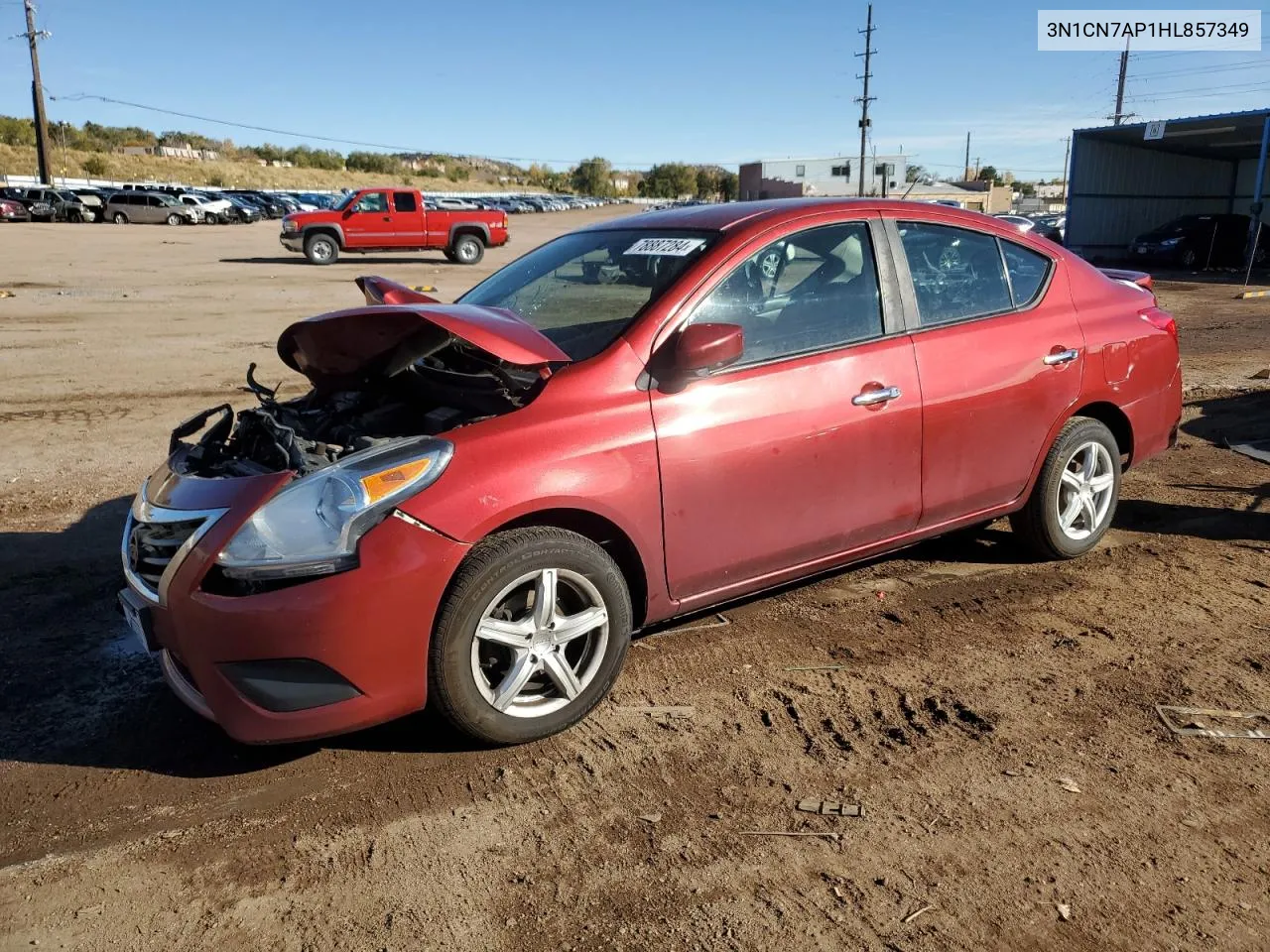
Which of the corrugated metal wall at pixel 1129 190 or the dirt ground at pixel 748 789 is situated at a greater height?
the corrugated metal wall at pixel 1129 190

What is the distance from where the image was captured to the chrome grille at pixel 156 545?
10.0 ft

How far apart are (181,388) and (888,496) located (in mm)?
7438

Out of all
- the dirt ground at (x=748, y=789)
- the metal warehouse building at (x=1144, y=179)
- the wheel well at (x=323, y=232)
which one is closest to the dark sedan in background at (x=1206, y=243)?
the metal warehouse building at (x=1144, y=179)

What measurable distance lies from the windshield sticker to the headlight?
4.51 ft

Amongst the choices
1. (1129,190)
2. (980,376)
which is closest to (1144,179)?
(1129,190)

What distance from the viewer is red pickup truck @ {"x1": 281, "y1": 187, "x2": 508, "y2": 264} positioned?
2731 centimetres

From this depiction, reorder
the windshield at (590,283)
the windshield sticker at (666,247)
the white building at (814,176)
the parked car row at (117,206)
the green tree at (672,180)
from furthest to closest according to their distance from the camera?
the green tree at (672,180) → the white building at (814,176) → the parked car row at (117,206) → the windshield sticker at (666,247) → the windshield at (590,283)

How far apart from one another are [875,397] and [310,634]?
89.5 inches

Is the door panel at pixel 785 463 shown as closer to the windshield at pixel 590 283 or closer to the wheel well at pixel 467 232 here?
the windshield at pixel 590 283

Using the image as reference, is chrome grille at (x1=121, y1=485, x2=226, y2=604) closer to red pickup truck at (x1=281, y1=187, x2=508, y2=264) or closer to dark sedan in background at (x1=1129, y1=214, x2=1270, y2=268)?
red pickup truck at (x1=281, y1=187, x2=508, y2=264)

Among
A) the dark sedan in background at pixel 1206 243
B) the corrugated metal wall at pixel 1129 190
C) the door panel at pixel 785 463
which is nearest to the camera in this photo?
the door panel at pixel 785 463

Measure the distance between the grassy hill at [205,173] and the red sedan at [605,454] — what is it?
87364 mm

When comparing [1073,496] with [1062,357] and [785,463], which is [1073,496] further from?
[785,463]

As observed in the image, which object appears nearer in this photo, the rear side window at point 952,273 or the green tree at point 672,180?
the rear side window at point 952,273
